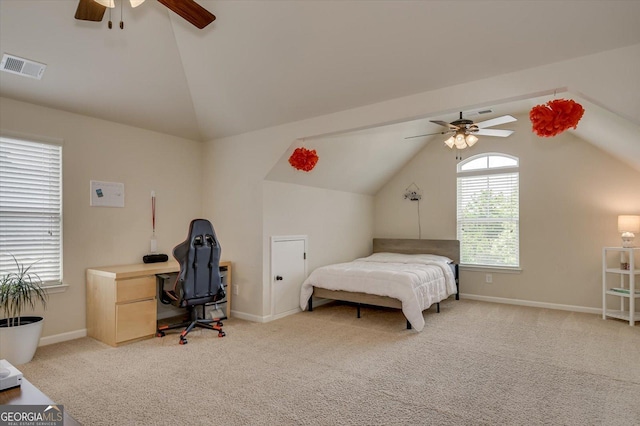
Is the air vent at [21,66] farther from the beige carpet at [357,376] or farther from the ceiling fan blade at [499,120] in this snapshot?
the ceiling fan blade at [499,120]

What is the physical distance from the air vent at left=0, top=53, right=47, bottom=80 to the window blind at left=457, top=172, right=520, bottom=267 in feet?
18.8

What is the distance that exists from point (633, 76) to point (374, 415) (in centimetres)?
280

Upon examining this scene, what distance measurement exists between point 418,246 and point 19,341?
17.8ft

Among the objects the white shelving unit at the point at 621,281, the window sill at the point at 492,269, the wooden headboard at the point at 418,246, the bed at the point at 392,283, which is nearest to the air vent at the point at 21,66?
the bed at the point at 392,283

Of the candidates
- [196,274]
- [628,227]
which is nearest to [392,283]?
[196,274]

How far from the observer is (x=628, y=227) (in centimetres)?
448

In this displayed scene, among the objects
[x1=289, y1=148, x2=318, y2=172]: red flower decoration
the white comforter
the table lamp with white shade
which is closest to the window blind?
the white comforter

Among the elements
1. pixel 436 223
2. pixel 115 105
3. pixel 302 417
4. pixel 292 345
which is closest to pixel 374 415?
pixel 302 417

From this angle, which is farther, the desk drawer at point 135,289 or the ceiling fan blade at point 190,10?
the desk drawer at point 135,289

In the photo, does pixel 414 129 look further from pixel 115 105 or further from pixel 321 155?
pixel 115 105

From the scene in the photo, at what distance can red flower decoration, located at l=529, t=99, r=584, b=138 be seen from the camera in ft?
7.82

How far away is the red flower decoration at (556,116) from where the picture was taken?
7.82 feet

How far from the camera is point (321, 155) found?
16.1 feet

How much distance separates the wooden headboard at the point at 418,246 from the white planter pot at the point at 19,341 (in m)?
5.09
